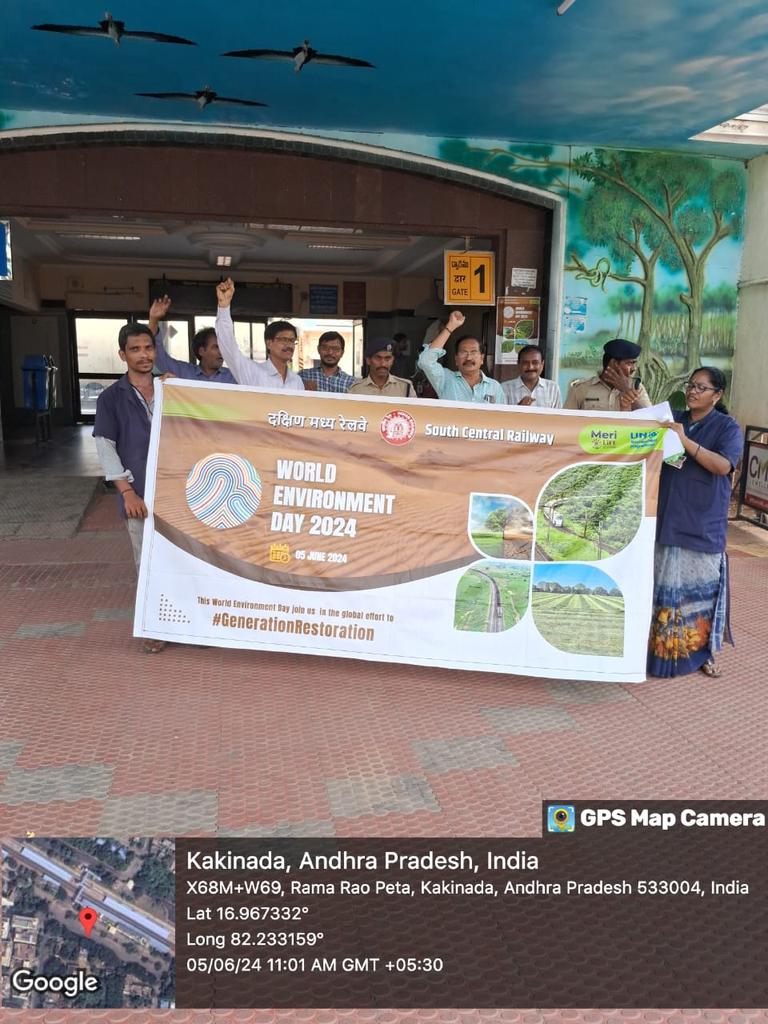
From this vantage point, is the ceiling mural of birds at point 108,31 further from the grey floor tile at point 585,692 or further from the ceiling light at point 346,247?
the ceiling light at point 346,247

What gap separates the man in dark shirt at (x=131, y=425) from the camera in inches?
162

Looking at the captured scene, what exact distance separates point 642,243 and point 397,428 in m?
4.99

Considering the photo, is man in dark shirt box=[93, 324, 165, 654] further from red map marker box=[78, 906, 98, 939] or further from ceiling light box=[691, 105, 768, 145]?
ceiling light box=[691, 105, 768, 145]

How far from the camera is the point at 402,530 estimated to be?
3814mm

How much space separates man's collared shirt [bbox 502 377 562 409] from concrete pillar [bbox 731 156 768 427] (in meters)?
3.68

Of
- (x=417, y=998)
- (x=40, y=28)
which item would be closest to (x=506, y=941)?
(x=417, y=998)

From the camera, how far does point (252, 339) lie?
53.1 ft

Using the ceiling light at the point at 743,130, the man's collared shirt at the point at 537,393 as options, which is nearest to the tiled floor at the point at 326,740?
the man's collared shirt at the point at 537,393

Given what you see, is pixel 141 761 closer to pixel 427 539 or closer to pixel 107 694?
pixel 107 694

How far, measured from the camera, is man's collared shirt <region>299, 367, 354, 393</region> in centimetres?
523

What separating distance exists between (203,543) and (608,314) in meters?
5.31

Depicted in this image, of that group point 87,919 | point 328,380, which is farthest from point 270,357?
point 87,919

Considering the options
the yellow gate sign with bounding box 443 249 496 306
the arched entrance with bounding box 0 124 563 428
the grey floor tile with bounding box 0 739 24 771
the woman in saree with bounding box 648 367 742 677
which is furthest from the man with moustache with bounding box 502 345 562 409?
the grey floor tile with bounding box 0 739 24 771

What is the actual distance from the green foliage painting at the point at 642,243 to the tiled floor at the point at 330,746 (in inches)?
163
